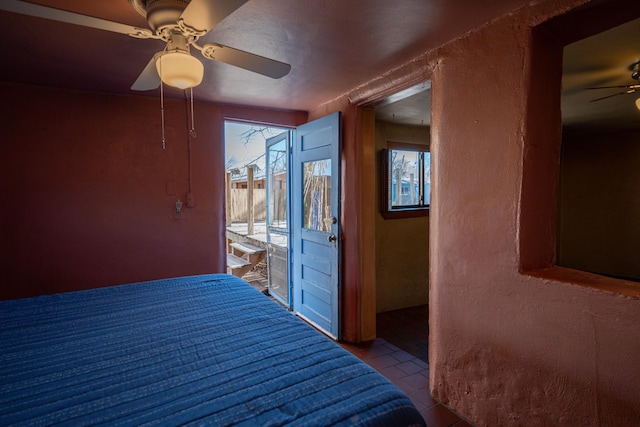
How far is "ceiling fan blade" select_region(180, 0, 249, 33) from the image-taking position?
1.14 m

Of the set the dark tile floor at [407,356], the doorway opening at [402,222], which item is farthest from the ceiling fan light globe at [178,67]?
the doorway opening at [402,222]

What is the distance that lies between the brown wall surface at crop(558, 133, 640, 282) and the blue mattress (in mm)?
5960

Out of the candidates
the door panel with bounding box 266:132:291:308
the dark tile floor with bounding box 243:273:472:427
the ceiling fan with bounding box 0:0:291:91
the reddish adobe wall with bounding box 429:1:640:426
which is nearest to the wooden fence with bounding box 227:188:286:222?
the door panel with bounding box 266:132:291:308

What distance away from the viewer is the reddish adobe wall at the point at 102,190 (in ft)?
8.32

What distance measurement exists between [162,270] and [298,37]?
226 cm

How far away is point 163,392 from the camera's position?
1063 millimetres

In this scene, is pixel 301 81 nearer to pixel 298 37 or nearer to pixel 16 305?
pixel 298 37

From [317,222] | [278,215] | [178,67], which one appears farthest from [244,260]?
[178,67]

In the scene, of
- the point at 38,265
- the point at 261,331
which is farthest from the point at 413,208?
the point at 38,265

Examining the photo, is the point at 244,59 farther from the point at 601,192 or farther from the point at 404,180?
the point at 601,192

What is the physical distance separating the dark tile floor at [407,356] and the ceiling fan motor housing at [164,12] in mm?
2375

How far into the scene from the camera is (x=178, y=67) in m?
1.38

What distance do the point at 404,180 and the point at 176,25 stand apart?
3118 millimetres

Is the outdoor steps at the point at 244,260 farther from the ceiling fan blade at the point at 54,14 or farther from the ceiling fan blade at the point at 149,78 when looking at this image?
the ceiling fan blade at the point at 54,14
